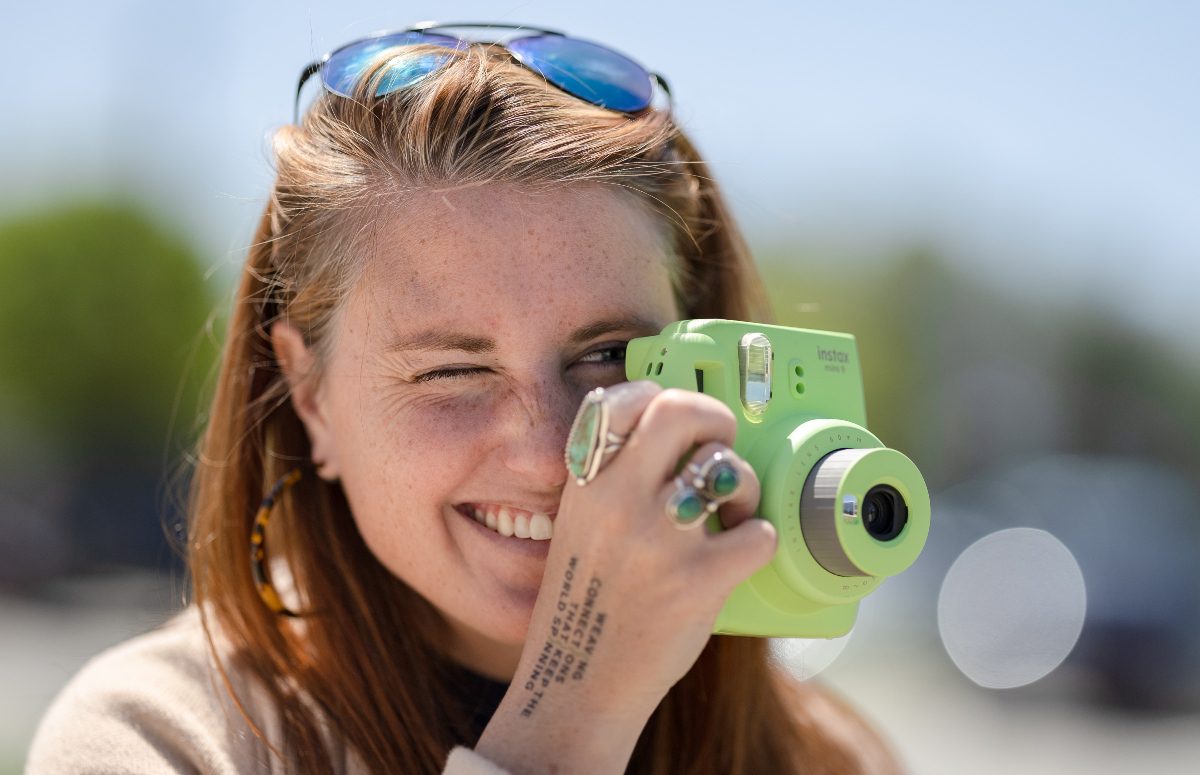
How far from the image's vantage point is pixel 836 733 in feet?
9.09

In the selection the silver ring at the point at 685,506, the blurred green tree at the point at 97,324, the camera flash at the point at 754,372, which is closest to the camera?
the silver ring at the point at 685,506

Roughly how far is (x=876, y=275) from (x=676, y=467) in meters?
22.3

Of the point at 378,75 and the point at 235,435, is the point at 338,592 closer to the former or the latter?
the point at 235,435

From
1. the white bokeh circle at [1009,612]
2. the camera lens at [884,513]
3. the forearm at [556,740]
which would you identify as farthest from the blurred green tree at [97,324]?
the camera lens at [884,513]

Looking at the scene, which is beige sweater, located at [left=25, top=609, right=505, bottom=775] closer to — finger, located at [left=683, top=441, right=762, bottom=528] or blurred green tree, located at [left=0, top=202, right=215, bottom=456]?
finger, located at [left=683, top=441, right=762, bottom=528]

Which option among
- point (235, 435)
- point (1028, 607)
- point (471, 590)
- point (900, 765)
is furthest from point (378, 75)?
point (1028, 607)

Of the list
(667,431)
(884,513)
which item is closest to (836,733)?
(884,513)

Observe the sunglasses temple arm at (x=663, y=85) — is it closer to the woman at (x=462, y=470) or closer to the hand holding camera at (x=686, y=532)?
the woman at (x=462, y=470)

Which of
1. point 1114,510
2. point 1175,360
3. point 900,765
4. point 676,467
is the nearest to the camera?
point 676,467

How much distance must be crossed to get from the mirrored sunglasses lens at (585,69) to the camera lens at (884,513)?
104 cm

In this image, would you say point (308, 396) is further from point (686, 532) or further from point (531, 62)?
point (686, 532)

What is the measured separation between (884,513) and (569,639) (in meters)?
0.55

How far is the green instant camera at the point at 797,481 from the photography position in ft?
5.67

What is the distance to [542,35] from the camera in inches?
96.1
